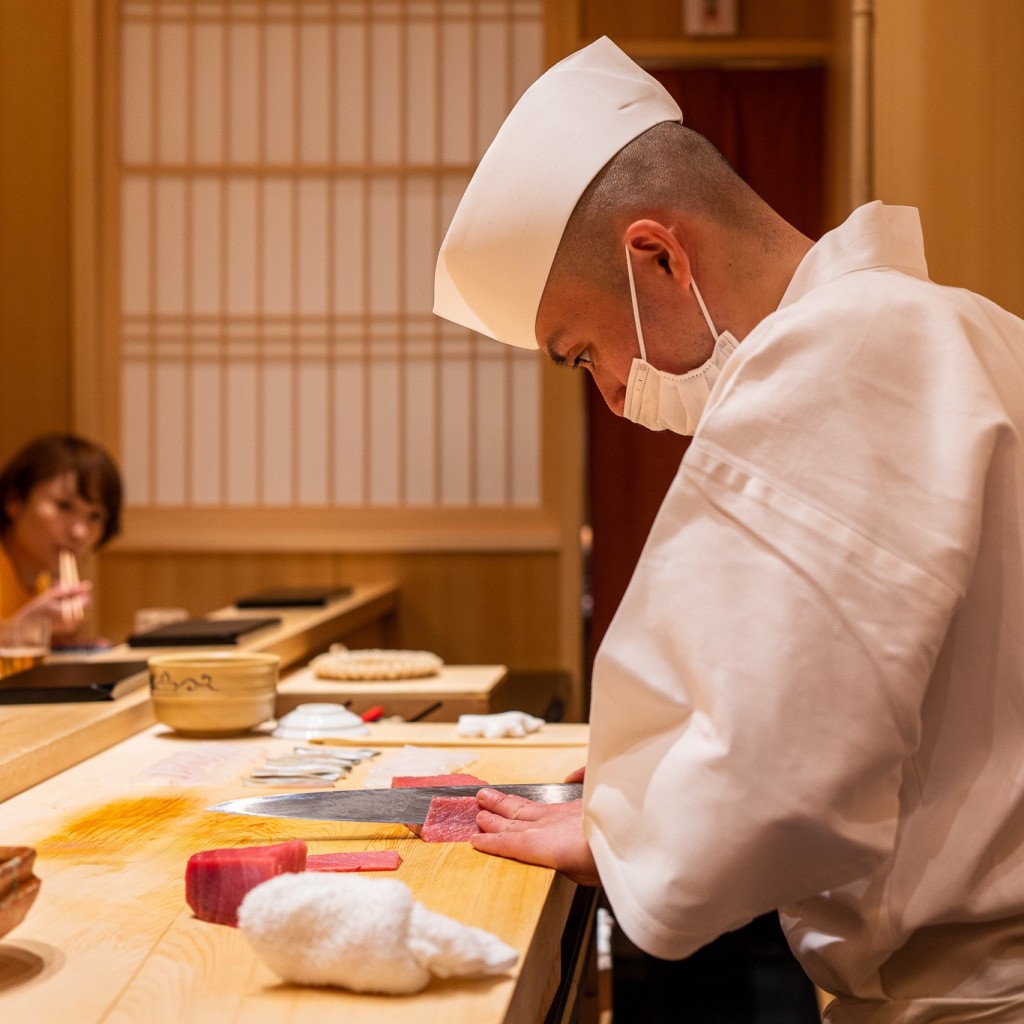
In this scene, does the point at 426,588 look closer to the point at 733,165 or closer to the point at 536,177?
the point at 733,165

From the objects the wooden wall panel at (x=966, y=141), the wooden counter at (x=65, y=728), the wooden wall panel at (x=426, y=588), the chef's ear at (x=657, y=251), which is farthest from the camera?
the wooden wall panel at (x=426, y=588)

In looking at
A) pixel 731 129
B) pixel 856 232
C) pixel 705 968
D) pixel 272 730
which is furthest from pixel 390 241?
pixel 856 232

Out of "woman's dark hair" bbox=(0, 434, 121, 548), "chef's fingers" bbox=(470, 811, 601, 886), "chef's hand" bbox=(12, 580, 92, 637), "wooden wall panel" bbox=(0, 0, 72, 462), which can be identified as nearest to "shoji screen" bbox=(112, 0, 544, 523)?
"wooden wall panel" bbox=(0, 0, 72, 462)

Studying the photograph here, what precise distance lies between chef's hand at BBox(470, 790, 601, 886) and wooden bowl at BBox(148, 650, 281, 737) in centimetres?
62

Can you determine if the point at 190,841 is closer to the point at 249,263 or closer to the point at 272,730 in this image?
the point at 272,730

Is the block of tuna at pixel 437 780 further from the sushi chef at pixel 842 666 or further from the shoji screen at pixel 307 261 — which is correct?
the shoji screen at pixel 307 261

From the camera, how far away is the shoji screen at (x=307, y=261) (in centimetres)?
502

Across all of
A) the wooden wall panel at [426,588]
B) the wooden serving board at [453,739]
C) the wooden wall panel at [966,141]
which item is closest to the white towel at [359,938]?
the wooden serving board at [453,739]

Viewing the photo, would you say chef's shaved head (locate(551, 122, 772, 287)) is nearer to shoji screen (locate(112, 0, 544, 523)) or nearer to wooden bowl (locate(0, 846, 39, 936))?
wooden bowl (locate(0, 846, 39, 936))

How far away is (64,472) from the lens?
154 inches

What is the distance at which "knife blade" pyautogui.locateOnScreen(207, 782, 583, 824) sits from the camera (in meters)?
1.38

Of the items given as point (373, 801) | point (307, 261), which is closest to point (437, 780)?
point (373, 801)

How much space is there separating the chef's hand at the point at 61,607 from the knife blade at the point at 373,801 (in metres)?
2.06

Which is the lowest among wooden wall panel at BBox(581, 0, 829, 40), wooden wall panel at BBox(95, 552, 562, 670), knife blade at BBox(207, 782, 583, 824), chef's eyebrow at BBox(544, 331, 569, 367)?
wooden wall panel at BBox(95, 552, 562, 670)
